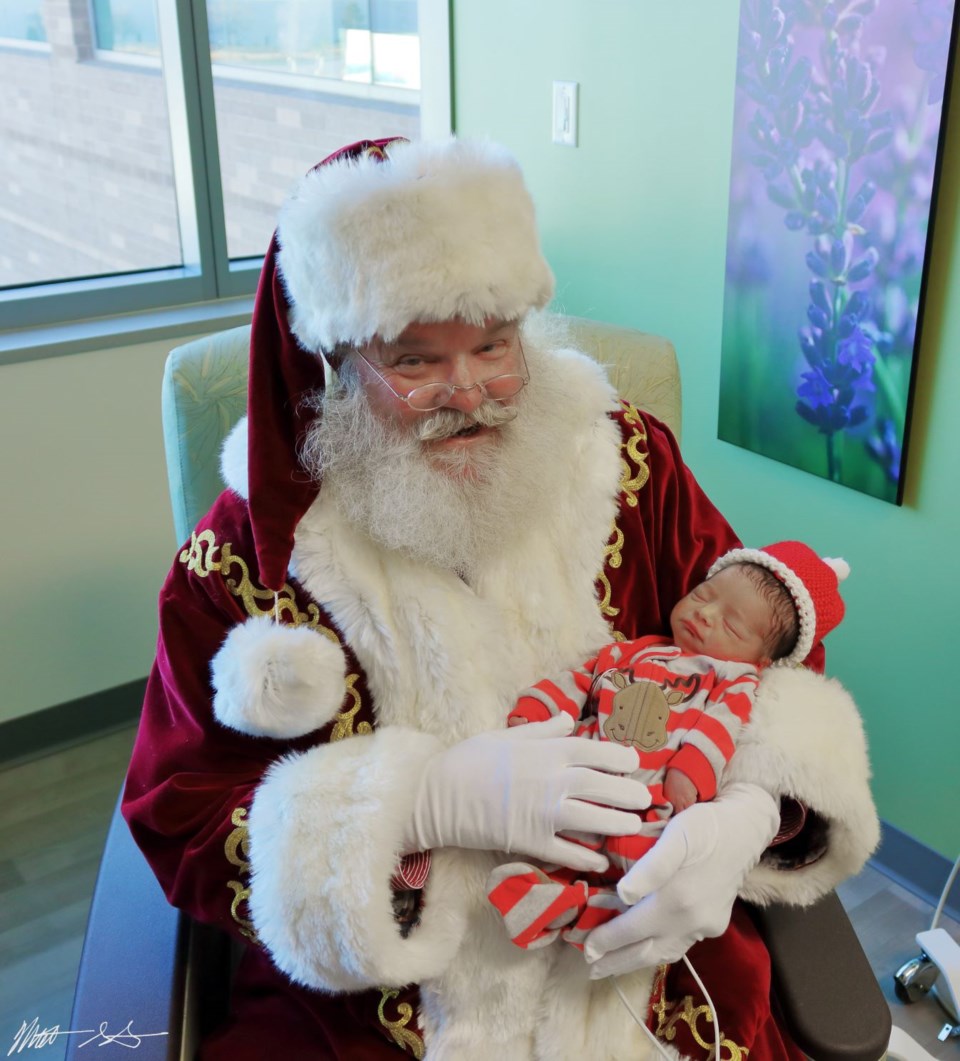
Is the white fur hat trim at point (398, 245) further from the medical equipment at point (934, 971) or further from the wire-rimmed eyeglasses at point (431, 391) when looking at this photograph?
the medical equipment at point (934, 971)

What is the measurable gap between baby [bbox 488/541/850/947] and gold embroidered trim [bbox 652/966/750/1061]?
0.53 feet

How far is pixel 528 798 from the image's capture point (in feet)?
3.80

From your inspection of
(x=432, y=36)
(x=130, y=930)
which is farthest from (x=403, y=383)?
(x=432, y=36)

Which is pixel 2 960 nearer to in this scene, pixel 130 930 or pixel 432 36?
pixel 130 930

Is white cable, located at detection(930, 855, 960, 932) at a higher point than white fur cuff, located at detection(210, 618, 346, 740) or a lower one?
lower

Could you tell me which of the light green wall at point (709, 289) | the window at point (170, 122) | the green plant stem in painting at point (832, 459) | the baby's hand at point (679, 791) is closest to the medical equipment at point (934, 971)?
Result: the light green wall at point (709, 289)

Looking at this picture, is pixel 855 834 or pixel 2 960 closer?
pixel 855 834

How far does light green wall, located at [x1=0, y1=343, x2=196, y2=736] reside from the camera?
2.54 metres

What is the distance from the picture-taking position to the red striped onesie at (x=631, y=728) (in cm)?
114

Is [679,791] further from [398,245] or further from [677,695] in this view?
[398,245]

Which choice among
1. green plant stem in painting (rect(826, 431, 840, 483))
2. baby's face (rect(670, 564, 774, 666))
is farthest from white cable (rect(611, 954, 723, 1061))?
green plant stem in painting (rect(826, 431, 840, 483))

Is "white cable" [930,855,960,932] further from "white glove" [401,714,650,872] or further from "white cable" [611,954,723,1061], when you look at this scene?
"white glove" [401,714,650,872]

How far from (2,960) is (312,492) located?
1424mm

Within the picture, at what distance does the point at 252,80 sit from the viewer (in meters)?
3.03
